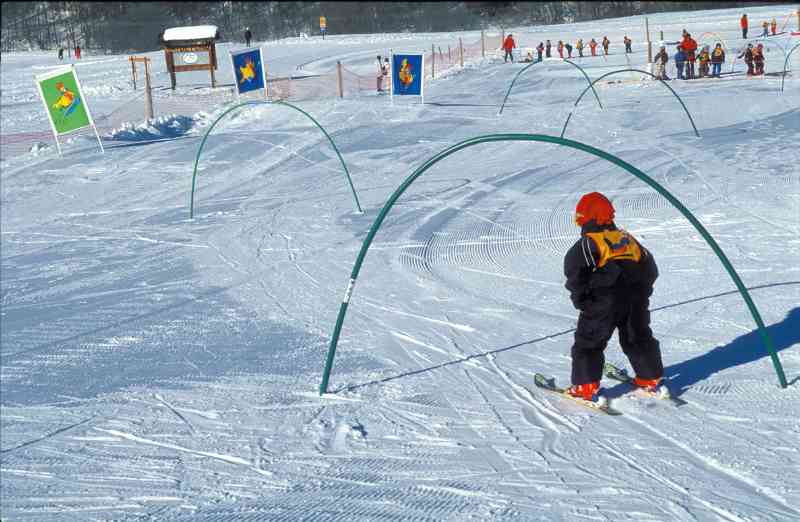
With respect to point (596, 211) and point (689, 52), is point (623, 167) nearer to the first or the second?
point (596, 211)

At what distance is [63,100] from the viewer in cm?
2141

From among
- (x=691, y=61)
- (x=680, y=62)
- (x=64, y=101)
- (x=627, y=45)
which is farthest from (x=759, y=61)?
(x=64, y=101)

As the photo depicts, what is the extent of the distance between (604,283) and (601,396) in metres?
1.03

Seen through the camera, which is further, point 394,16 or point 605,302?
point 394,16

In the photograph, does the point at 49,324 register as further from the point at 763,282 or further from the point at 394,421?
the point at 763,282

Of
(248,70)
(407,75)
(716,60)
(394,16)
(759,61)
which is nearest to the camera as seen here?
(248,70)

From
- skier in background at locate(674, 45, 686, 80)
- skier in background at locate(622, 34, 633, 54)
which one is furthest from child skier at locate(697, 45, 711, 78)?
skier in background at locate(622, 34, 633, 54)

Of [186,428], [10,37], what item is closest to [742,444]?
[186,428]

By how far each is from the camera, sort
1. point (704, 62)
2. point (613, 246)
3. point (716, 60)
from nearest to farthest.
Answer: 1. point (613, 246)
2. point (716, 60)
3. point (704, 62)

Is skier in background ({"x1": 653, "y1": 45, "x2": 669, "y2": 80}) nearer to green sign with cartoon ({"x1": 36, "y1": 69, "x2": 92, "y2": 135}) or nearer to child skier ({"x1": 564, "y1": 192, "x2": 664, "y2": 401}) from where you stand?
green sign with cartoon ({"x1": 36, "y1": 69, "x2": 92, "y2": 135})

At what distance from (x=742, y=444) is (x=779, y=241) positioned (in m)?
6.28

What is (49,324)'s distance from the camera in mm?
10742

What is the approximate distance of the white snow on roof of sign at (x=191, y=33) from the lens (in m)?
34.4

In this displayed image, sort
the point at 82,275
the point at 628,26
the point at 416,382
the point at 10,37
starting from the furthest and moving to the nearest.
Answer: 1. the point at 628,26
2. the point at 10,37
3. the point at 82,275
4. the point at 416,382
